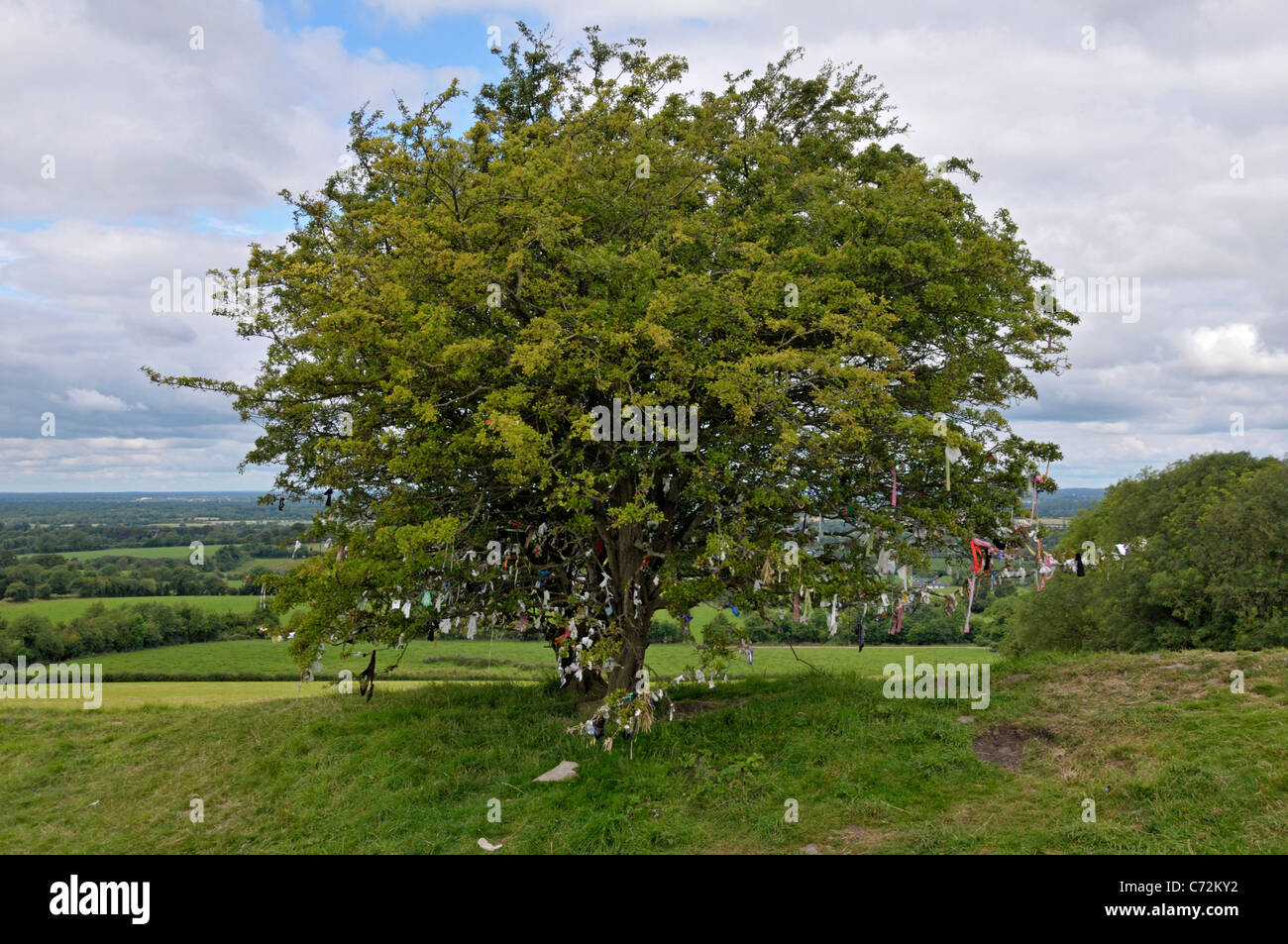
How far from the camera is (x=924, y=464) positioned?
1181cm

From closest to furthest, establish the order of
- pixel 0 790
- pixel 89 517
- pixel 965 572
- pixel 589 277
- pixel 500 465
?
pixel 500 465 → pixel 589 277 → pixel 965 572 → pixel 0 790 → pixel 89 517

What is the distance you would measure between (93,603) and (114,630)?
20.3ft

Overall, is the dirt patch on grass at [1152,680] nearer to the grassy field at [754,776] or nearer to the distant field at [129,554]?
the grassy field at [754,776]

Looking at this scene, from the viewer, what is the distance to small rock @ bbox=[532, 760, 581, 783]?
34.2ft

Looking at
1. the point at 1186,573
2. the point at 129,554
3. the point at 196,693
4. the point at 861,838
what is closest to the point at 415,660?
the point at 196,693

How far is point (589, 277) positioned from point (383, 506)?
4658mm

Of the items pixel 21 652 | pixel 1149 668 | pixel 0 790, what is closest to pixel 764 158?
pixel 1149 668

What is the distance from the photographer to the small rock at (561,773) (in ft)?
34.2

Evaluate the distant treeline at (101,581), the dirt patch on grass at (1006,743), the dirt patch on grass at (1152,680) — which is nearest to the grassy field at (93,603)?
the distant treeline at (101,581)

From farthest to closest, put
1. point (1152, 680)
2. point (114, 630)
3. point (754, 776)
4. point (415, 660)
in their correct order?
1. point (114, 630)
2. point (415, 660)
3. point (1152, 680)
4. point (754, 776)

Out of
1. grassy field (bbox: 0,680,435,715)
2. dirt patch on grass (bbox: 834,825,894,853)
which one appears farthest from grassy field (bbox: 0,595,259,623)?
dirt patch on grass (bbox: 834,825,894,853)

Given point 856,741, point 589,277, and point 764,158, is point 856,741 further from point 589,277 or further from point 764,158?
point 764,158

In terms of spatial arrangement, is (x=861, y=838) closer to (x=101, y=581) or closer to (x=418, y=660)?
(x=418, y=660)

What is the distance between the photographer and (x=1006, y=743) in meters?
10.1
